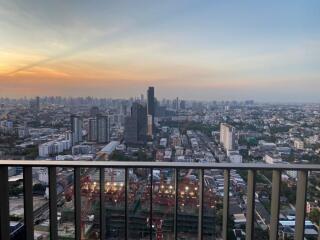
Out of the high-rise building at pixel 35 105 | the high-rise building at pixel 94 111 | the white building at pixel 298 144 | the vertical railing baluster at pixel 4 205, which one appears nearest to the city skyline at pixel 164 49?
the high-rise building at pixel 35 105

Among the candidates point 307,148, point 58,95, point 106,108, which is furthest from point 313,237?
point 58,95

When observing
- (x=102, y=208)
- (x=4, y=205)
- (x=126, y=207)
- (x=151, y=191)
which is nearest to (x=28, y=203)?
(x=4, y=205)

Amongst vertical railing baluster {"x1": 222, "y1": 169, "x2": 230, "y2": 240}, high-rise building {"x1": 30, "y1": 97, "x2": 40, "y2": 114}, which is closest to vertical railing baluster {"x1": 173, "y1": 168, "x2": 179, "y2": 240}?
vertical railing baluster {"x1": 222, "y1": 169, "x2": 230, "y2": 240}

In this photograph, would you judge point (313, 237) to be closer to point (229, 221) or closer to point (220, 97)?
point (229, 221)

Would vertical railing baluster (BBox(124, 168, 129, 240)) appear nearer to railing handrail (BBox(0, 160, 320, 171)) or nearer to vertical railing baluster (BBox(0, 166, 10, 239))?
railing handrail (BBox(0, 160, 320, 171))

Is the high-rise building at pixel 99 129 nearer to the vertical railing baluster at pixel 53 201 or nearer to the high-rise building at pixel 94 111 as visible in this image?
the high-rise building at pixel 94 111

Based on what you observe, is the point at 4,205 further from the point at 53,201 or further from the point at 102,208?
the point at 102,208
